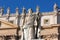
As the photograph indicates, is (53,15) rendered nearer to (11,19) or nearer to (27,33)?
(11,19)

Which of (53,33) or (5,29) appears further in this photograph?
(5,29)

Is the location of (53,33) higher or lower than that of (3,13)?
lower

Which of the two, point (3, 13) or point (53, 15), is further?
point (3, 13)

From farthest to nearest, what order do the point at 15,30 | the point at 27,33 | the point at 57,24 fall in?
the point at 15,30
the point at 57,24
the point at 27,33

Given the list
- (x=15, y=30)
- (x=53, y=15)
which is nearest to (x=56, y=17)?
(x=53, y=15)

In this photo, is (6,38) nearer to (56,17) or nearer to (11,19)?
(11,19)

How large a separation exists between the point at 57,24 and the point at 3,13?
34.9ft

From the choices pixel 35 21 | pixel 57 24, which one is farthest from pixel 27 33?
pixel 57 24

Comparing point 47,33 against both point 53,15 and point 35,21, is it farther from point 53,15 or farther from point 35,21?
point 35,21

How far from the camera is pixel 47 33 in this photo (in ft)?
161

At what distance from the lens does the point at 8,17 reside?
51.1 meters

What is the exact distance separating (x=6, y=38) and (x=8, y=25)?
2343 mm

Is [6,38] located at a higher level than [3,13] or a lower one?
lower

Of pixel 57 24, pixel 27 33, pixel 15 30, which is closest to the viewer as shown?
pixel 27 33
